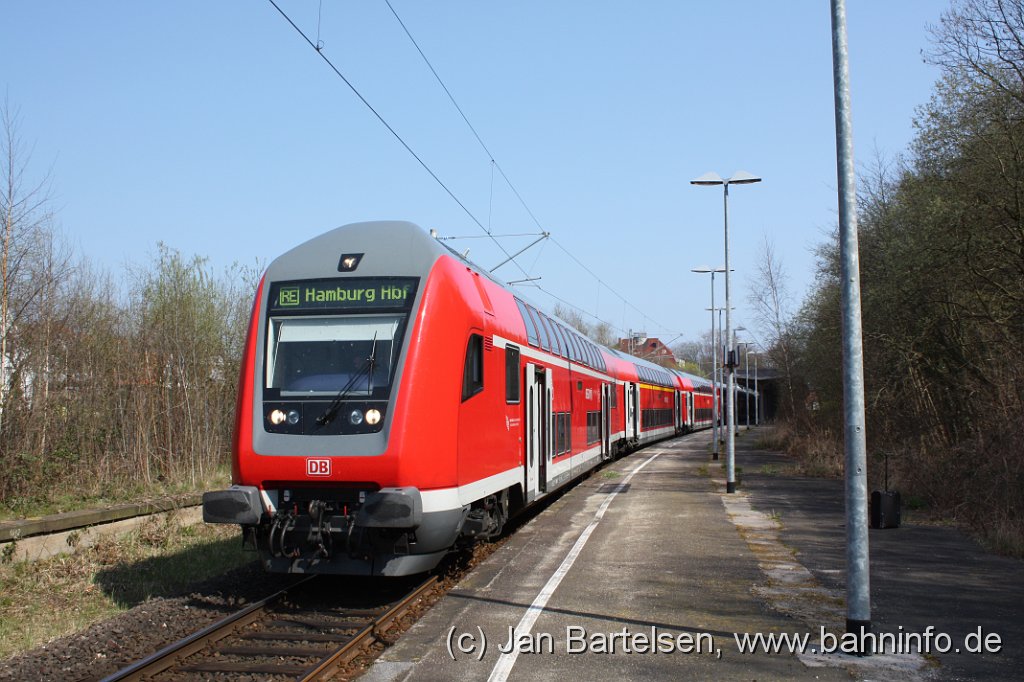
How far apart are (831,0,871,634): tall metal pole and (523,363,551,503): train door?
19.4 ft

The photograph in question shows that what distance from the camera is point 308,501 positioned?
8.32 meters

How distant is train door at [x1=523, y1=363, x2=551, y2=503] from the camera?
41.9 ft

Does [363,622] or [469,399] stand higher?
[469,399]

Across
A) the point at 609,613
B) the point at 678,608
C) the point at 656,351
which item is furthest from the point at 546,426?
the point at 656,351

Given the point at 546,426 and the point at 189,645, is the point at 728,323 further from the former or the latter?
the point at 189,645

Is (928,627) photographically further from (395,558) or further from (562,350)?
(562,350)

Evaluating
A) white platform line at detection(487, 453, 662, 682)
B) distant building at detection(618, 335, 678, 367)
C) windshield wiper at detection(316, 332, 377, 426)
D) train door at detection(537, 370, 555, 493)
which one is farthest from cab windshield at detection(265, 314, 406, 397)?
distant building at detection(618, 335, 678, 367)

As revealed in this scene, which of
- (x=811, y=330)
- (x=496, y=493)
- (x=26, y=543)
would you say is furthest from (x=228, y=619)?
(x=811, y=330)

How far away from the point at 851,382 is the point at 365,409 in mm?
4331

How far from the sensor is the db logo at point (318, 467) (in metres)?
8.12

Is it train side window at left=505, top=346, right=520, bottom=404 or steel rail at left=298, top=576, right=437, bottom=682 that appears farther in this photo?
train side window at left=505, top=346, right=520, bottom=404

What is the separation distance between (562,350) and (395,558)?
8770 millimetres

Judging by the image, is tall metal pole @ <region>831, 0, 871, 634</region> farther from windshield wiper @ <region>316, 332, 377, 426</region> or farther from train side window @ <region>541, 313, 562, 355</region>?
train side window @ <region>541, 313, 562, 355</region>

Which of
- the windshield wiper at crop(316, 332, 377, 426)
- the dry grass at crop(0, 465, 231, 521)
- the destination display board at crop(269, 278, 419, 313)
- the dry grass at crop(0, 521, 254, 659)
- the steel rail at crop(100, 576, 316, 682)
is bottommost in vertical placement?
the dry grass at crop(0, 521, 254, 659)
